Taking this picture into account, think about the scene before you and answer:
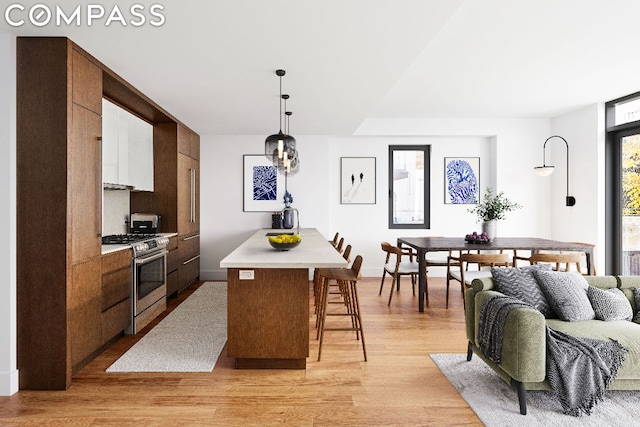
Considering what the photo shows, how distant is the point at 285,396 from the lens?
261 cm

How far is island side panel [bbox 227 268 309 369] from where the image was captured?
301 cm

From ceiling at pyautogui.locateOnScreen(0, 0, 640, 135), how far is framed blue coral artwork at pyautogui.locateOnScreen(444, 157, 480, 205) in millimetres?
1511

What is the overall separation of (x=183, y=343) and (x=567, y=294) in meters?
3.11

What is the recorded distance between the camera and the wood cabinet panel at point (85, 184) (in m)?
2.85

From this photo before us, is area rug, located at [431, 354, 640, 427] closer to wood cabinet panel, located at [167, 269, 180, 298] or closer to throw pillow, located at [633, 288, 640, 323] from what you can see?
throw pillow, located at [633, 288, 640, 323]

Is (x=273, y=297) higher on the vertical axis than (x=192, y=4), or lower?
lower

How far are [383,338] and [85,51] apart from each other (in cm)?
345

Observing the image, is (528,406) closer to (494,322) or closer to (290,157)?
(494,322)

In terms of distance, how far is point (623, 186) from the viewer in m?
5.52

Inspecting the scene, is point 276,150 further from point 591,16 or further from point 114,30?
point 591,16

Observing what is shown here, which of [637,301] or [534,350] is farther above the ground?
[637,301]

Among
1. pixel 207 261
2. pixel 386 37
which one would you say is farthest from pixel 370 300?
pixel 386 37

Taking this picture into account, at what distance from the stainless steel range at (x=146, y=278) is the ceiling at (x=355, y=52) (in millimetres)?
1580

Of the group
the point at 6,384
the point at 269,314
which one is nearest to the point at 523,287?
the point at 269,314
